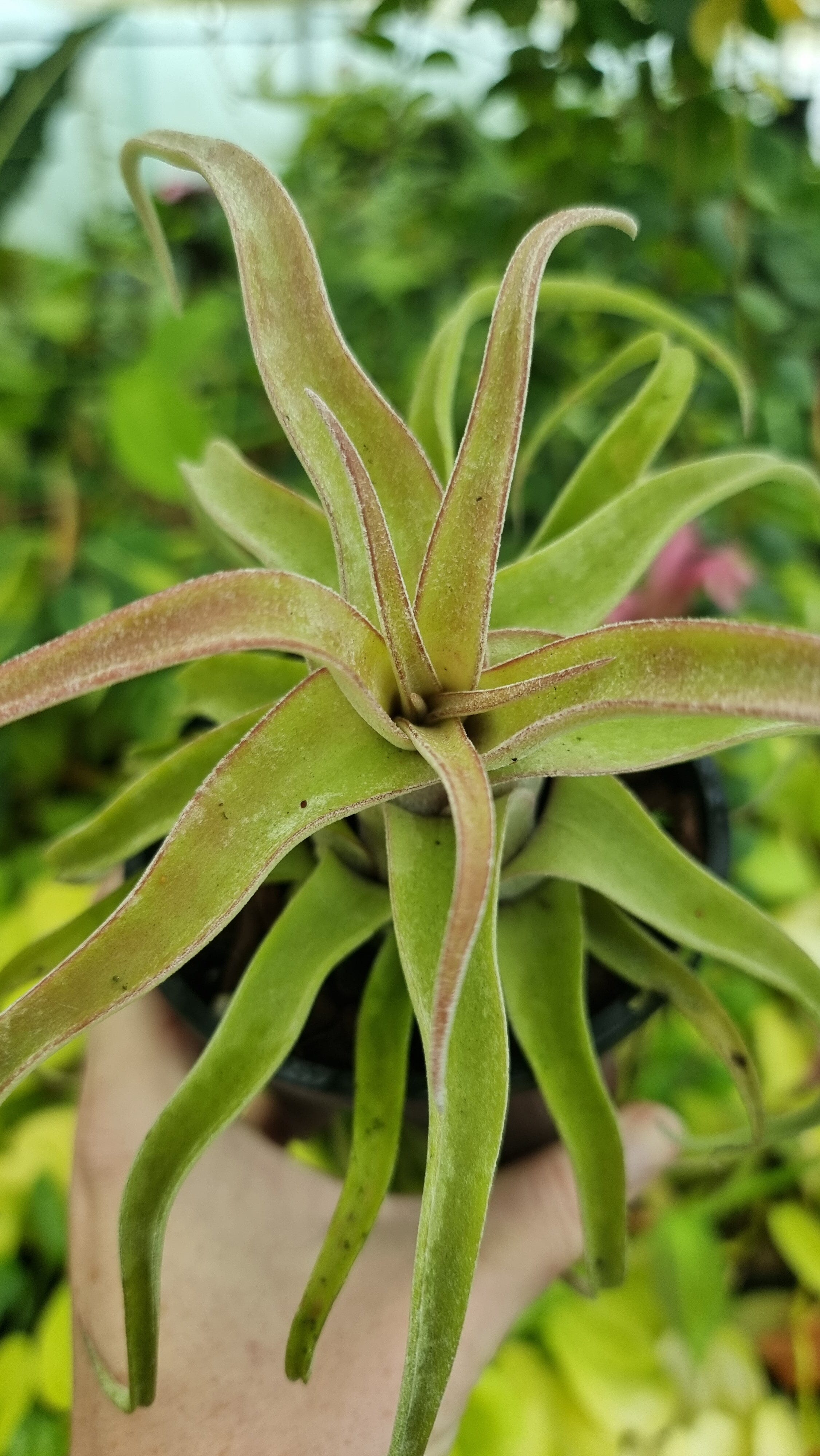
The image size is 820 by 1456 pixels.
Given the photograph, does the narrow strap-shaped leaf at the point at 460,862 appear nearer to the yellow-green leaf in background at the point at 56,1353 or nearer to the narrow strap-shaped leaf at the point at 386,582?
the narrow strap-shaped leaf at the point at 386,582

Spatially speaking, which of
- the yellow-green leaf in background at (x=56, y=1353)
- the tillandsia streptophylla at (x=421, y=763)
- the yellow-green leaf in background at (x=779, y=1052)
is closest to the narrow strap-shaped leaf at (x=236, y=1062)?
the tillandsia streptophylla at (x=421, y=763)

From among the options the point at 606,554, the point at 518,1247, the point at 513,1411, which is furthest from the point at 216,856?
the point at 513,1411

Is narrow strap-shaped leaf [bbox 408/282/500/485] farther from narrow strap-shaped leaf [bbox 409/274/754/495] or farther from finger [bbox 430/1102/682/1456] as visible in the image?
finger [bbox 430/1102/682/1456]

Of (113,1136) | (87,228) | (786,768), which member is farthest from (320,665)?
(87,228)

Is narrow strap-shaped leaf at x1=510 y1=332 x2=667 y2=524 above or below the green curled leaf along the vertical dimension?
above

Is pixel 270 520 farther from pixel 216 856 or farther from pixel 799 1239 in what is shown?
pixel 799 1239

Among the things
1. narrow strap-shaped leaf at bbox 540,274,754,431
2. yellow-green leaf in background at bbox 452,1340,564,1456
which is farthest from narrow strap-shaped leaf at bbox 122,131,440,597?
yellow-green leaf in background at bbox 452,1340,564,1456
